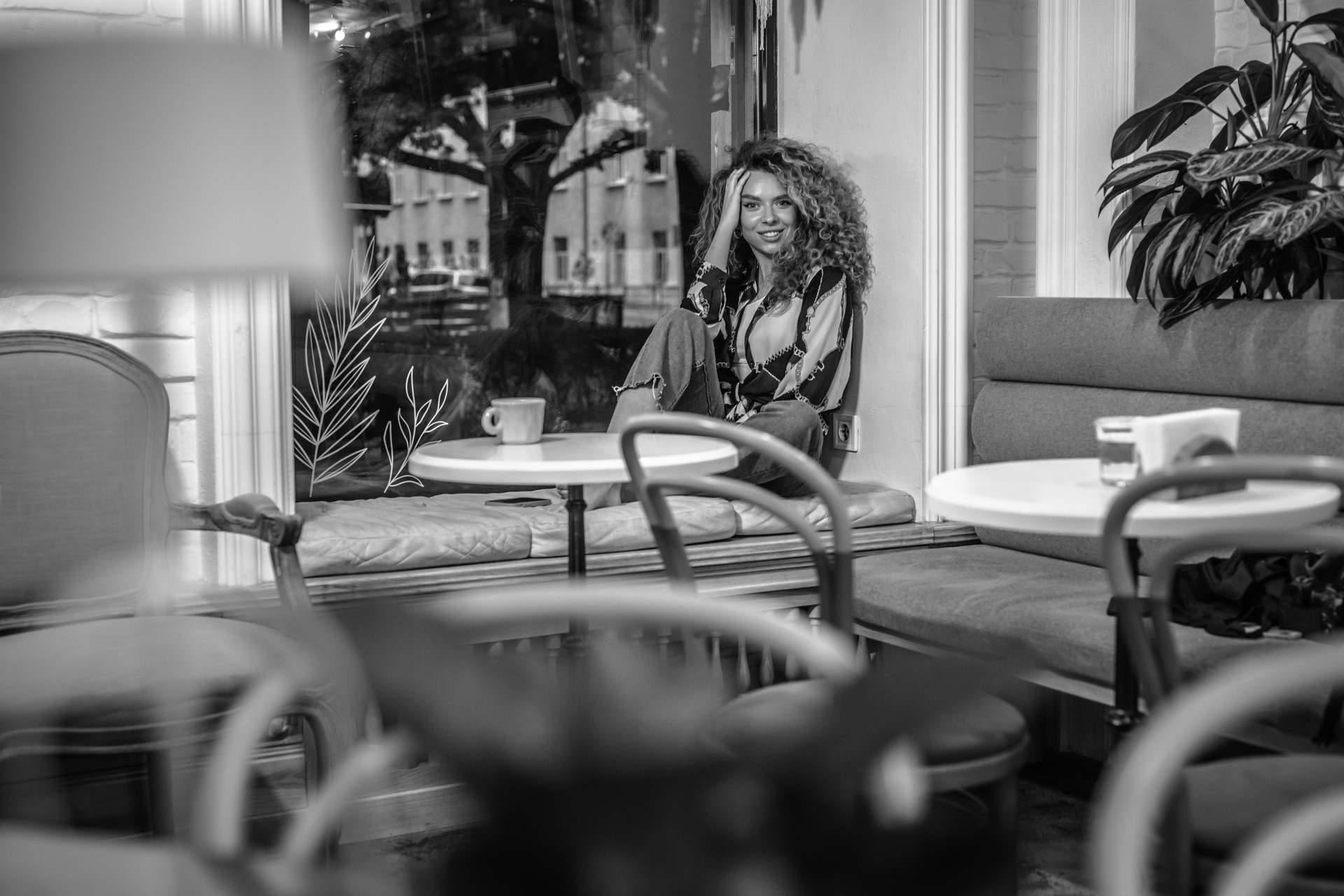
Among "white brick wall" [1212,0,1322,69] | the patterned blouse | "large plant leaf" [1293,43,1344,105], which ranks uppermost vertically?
"white brick wall" [1212,0,1322,69]

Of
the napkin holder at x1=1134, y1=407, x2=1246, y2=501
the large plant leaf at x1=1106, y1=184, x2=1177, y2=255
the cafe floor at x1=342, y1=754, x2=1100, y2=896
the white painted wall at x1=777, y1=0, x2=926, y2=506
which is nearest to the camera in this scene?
the napkin holder at x1=1134, y1=407, x2=1246, y2=501

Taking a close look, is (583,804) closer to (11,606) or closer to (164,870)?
(164,870)

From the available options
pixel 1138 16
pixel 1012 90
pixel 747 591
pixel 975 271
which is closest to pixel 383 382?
pixel 747 591

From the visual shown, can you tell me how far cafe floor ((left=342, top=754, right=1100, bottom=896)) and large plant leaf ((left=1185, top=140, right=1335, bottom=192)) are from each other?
4.32ft

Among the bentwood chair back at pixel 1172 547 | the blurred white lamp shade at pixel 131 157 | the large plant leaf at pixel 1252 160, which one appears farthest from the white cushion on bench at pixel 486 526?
the blurred white lamp shade at pixel 131 157

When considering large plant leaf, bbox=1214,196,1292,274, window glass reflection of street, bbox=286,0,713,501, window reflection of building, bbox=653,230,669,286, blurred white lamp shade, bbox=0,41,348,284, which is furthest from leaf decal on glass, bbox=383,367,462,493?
blurred white lamp shade, bbox=0,41,348,284

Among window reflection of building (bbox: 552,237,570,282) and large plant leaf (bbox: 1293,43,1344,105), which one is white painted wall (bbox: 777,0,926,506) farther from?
large plant leaf (bbox: 1293,43,1344,105)

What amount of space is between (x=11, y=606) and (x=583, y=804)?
7.83 ft

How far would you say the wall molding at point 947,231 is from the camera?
11.1 feet

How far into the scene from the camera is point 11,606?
244 cm

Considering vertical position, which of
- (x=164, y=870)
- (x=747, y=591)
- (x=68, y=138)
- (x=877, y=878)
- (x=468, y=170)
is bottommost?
(x=747, y=591)

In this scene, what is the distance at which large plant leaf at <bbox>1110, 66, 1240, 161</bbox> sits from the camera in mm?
2924

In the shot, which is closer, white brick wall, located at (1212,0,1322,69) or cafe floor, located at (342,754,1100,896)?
cafe floor, located at (342,754,1100,896)

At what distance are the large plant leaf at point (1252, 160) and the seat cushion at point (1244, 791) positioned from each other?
1445 millimetres
